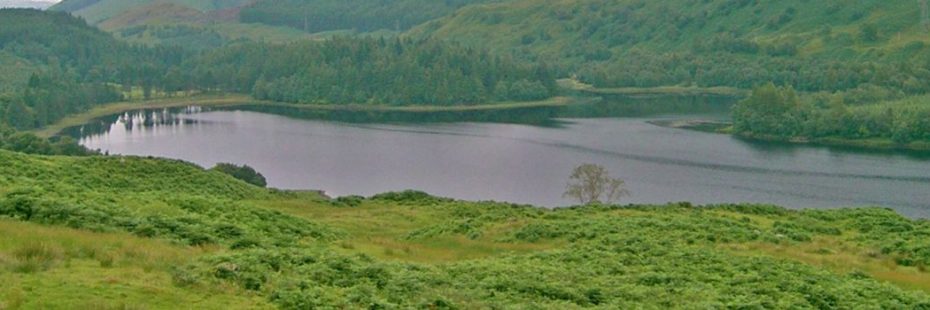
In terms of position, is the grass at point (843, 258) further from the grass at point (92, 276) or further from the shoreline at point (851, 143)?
the shoreline at point (851, 143)

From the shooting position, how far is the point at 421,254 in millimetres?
35938

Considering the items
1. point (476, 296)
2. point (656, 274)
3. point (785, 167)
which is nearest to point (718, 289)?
point (656, 274)

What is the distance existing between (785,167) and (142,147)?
122171 millimetres

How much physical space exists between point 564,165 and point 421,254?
118 meters

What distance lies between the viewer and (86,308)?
18047mm

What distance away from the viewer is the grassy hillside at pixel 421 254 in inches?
866

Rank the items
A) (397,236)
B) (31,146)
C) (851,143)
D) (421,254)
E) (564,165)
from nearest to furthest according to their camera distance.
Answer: (421,254) < (397,236) < (31,146) < (564,165) < (851,143)

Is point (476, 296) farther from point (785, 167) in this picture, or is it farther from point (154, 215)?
point (785, 167)

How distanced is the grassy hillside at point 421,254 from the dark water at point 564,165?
A: 6951 cm

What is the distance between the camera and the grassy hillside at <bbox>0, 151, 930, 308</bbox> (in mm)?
21984

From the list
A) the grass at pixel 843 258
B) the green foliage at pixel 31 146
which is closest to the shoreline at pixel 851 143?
the green foliage at pixel 31 146

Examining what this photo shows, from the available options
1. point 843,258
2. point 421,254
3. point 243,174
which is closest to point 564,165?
point 243,174

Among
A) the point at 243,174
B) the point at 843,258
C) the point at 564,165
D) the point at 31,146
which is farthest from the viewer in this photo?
the point at 564,165

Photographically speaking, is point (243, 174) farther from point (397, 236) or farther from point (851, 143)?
point (851, 143)
